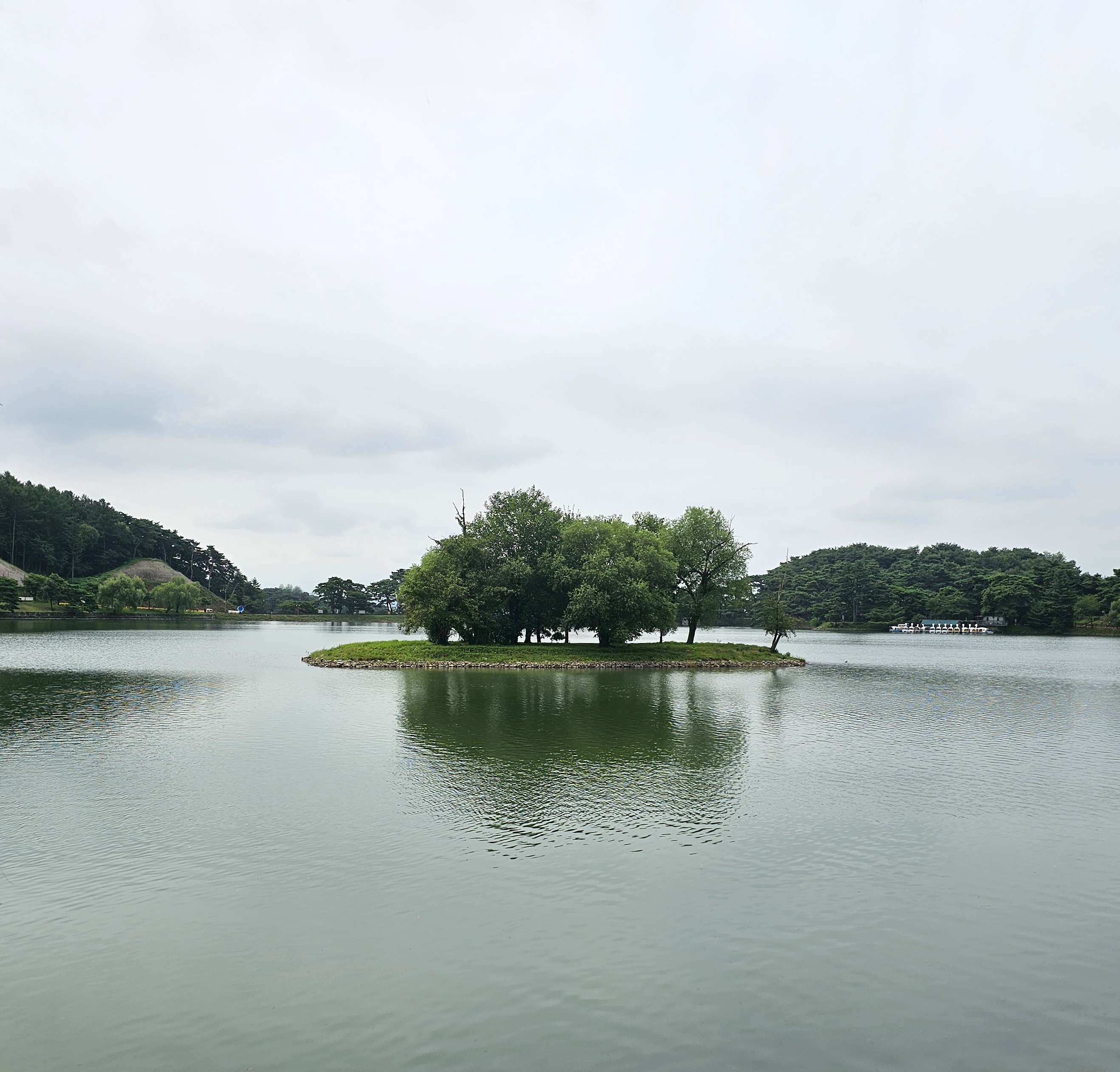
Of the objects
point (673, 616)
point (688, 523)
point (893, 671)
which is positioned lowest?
point (893, 671)

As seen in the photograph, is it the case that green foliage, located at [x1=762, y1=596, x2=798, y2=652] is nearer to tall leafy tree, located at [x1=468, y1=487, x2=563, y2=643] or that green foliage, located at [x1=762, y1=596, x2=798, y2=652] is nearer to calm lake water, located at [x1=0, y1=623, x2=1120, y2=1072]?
tall leafy tree, located at [x1=468, y1=487, x2=563, y2=643]

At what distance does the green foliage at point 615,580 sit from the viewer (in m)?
68.8

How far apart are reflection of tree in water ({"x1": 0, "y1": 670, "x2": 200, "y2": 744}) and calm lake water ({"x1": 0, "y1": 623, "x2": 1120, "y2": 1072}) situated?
0.70 metres

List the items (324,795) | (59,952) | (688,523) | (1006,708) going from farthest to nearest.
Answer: (688,523), (1006,708), (324,795), (59,952)

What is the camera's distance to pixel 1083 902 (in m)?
14.6

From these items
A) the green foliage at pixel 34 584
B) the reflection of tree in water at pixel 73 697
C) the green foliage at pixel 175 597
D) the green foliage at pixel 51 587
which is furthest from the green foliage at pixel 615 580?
Result: the green foliage at pixel 175 597

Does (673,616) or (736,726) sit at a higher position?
(673,616)

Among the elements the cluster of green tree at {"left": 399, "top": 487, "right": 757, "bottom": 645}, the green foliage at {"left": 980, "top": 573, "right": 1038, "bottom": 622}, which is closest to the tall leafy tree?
the cluster of green tree at {"left": 399, "top": 487, "right": 757, "bottom": 645}

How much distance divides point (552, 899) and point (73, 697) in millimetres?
39430

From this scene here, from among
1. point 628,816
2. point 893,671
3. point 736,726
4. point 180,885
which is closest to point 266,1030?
point 180,885

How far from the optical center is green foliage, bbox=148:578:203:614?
186500mm

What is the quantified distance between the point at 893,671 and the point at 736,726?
43030 mm

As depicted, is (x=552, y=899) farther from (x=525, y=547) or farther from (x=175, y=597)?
(x=175, y=597)

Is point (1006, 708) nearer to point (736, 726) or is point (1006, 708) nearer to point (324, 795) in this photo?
point (736, 726)
